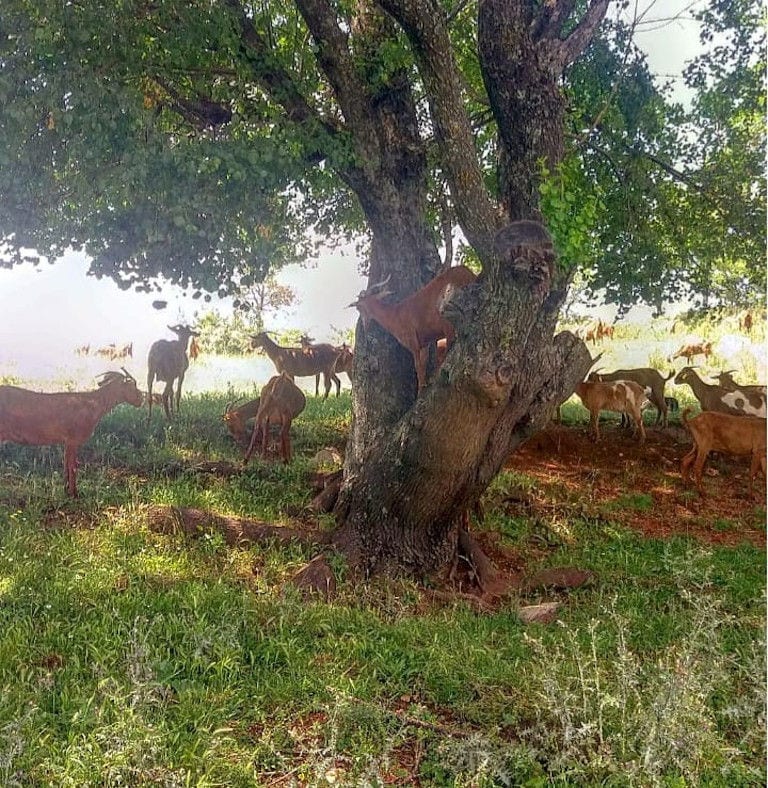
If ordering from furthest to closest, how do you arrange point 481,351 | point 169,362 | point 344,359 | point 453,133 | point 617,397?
1. point 344,359
2. point 617,397
3. point 169,362
4. point 453,133
5. point 481,351

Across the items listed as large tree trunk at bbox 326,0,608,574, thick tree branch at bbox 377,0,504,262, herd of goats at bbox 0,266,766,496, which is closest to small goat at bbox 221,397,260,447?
herd of goats at bbox 0,266,766,496

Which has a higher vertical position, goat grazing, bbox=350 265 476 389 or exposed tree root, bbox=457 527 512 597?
goat grazing, bbox=350 265 476 389

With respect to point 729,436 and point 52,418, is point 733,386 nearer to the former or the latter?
point 729,436

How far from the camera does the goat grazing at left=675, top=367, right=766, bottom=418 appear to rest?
6.41 meters

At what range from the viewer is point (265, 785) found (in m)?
2.44

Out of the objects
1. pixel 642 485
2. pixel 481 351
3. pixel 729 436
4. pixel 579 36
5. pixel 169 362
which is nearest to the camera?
pixel 481 351

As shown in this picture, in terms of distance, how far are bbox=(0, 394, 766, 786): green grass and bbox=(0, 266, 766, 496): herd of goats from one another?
2.27 feet

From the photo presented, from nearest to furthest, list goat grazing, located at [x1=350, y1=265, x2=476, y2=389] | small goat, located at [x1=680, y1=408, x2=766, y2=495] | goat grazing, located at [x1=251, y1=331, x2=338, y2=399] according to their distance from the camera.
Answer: goat grazing, located at [x1=350, y1=265, x2=476, y2=389] < small goat, located at [x1=680, y1=408, x2=766, y2=495] < goat grazing, located at [x1=251, y1=331, x2=338, y2=399]

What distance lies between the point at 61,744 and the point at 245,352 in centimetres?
533

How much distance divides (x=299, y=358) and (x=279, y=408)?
1676 millimetres

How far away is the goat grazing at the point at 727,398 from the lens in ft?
21.0

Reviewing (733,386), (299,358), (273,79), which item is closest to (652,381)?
(733,386)

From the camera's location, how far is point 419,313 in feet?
15.1

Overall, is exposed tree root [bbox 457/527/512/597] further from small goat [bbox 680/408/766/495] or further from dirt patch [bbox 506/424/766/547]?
small goat [bbox 680/408/766/495]
